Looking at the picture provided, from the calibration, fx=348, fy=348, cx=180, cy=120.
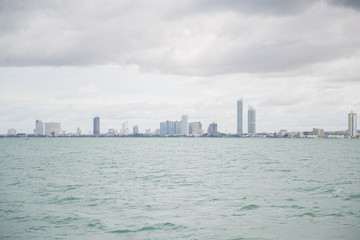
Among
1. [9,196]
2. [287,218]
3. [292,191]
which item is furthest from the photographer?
[292,191]

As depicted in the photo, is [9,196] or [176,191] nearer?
[9,196]

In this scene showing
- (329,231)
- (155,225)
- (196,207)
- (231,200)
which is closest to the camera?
(329,231)

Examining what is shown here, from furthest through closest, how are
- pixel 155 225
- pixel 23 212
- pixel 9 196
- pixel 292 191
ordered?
pixel 292 191, pixel 9 196, pixel 23 212, pixel 155 225

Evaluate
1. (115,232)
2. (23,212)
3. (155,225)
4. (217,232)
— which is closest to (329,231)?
(217,232)

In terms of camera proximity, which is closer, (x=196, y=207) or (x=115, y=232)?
(x=115, y=232)

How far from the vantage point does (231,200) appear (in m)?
27.1

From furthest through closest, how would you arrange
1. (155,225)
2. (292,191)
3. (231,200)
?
(292,191) → (231,200) → (155,225)

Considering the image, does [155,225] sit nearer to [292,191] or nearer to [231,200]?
[231,200]

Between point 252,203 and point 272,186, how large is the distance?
370 inches

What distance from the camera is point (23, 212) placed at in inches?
898

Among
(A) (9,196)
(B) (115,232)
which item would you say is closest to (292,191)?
(B) (115,232)

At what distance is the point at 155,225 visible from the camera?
19.7 m

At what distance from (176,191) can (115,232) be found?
526 inches

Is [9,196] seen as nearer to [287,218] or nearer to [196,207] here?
[196,207]
